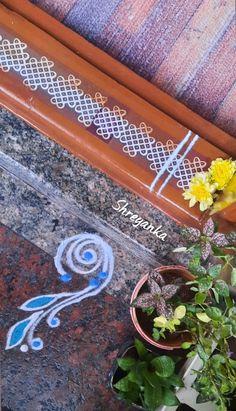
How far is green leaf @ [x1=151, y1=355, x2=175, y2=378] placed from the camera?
5.31 feet

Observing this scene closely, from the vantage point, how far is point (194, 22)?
184 cm

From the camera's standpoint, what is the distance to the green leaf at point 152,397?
159 cm

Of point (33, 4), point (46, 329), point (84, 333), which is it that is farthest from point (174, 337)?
point (33, 4)

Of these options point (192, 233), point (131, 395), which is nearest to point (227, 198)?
point (192, 233)

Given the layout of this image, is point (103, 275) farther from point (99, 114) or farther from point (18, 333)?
point (99, 114)

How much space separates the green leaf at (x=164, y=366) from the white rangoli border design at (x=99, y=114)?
0.50m

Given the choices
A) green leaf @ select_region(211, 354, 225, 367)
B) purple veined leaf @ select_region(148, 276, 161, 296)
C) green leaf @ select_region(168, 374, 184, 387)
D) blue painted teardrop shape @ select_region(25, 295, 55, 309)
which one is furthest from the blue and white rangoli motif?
green leaf @ select_region(211, 354, 225, 367)

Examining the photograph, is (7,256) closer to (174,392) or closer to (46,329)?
(46,329)

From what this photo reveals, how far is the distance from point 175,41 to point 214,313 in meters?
0.88

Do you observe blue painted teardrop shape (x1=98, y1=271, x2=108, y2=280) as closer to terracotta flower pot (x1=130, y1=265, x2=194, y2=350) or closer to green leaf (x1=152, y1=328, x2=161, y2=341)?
terracotta flower pot (x1=130, y1=265, x2=194, y2=350)

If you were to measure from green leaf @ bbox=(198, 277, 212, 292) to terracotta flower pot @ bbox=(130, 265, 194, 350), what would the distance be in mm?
214

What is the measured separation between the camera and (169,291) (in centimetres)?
159

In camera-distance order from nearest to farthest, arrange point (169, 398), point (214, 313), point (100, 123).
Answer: point (214, 313) → point (169, 398) → point (100, 123)

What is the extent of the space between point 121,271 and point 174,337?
262 mm
